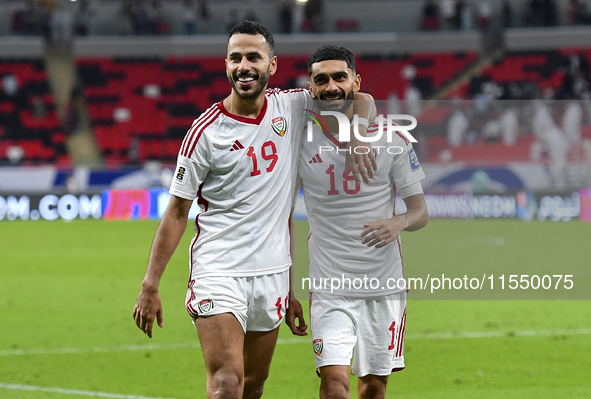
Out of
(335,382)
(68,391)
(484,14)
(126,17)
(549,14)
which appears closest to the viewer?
(335,382)

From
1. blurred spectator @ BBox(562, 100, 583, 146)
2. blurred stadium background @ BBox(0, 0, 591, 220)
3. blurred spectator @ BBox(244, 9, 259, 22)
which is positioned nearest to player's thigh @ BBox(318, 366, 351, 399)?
blurred spectator @ BBox(562, 100, 583, 146)

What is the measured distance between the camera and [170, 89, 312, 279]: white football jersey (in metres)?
4.20

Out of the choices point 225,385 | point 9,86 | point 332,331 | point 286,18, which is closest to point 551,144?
point 286,18

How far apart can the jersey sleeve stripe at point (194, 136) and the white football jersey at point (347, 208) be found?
624 millimetres

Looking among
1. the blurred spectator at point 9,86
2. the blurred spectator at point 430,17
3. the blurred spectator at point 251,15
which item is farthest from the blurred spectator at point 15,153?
the blurred spectator at point 430,17

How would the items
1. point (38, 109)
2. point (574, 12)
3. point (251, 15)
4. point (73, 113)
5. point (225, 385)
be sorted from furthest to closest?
point (251, 15) < point (574, 12) < point (38, 109) < point (73, 113) < point (225, 385)

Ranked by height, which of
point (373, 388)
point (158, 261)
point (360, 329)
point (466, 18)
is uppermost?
point (466, 18)

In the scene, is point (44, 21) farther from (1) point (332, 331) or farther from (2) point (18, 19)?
(1) point (332, 331)

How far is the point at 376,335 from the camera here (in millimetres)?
4590

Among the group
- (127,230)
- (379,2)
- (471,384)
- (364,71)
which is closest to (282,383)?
(471,384)

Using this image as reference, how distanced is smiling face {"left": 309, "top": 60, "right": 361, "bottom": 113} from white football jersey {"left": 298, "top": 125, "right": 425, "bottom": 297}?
0.57 ft

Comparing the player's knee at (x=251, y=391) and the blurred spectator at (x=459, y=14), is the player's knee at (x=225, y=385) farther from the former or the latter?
the blurred spectator at (x=459, y=14)

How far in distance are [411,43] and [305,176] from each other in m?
28.9

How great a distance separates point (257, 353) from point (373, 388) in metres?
0.73
